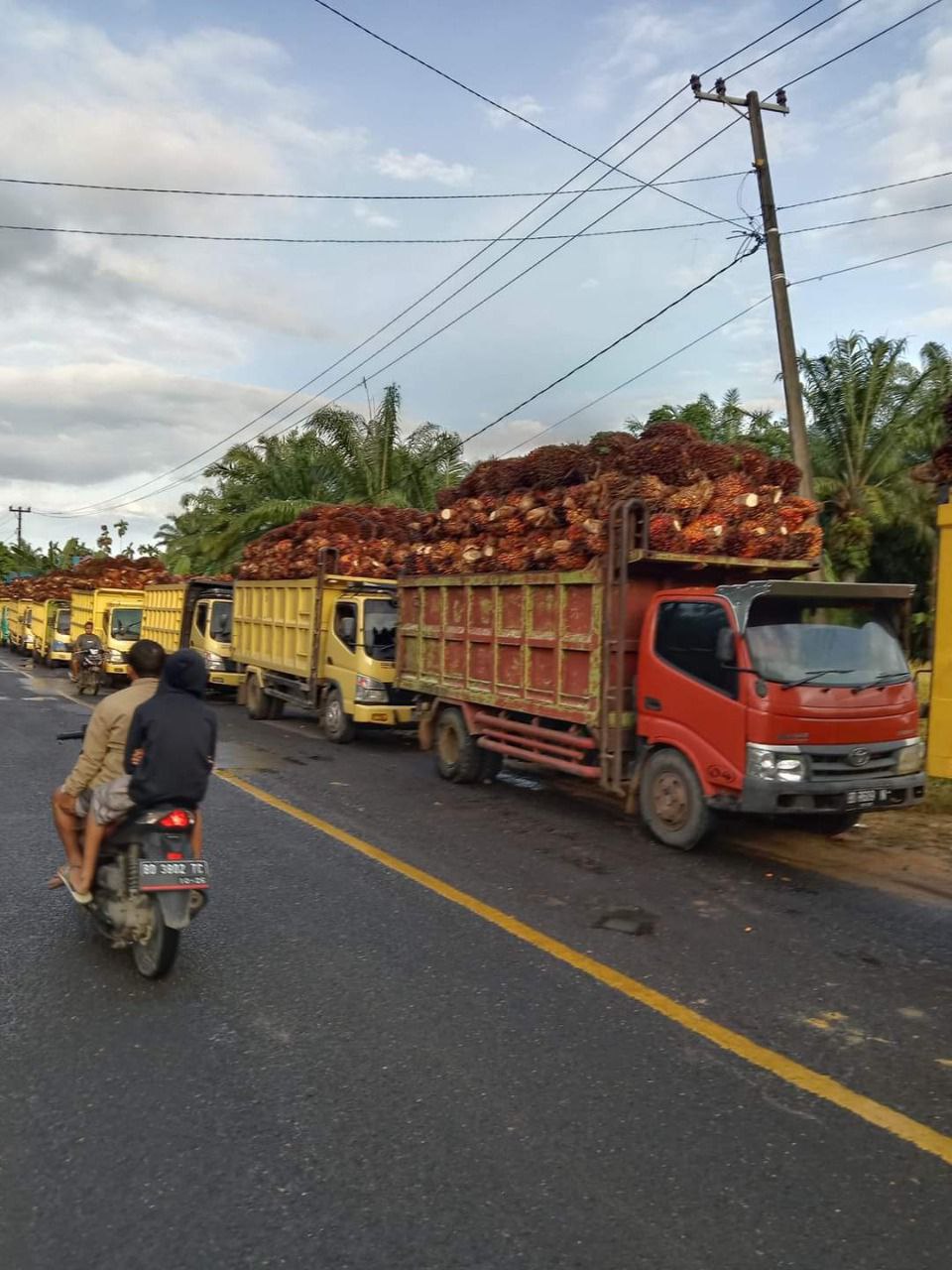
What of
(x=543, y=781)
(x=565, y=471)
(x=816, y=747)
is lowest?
(x=543, y=781)

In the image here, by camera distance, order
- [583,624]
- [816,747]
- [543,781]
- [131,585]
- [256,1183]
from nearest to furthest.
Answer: [256,1183]
[816,747]
[583,624]
[543,781]
[131,585]

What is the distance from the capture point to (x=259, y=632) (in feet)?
60.5

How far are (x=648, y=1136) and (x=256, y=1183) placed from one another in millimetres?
1285

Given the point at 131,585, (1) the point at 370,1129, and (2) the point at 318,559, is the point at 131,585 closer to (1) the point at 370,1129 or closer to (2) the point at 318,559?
(2) the point at 318,559

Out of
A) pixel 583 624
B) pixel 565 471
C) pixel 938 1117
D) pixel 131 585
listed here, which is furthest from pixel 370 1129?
pixel 131 585

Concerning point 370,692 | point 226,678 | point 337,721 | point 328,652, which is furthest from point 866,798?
point 226,678

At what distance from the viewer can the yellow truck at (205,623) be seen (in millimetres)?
20844

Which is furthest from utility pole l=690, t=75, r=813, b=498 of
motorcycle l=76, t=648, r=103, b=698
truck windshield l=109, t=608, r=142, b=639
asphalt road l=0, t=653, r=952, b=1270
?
truck windshield l=109, t=608, r=142, b=639

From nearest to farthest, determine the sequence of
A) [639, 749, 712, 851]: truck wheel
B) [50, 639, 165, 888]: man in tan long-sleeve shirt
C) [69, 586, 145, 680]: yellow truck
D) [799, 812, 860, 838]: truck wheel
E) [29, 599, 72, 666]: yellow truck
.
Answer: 1. [50, 639, 165, 888]: man in tan long-sleeve shirt
2. [639, 749, 712, 851]: truck wheel
3. [799, 812, 860, 838]: truck wheel
4. [69, 586, 145, 680]: yellow truck
5. [29, 599, 72, 666]: yellow truck

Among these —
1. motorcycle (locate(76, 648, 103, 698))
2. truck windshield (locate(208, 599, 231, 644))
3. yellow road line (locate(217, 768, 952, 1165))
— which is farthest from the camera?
motorcycle (locate(76, 648, 103, 698))

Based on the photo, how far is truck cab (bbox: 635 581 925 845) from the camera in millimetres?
7344

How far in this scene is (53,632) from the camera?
32.4 m

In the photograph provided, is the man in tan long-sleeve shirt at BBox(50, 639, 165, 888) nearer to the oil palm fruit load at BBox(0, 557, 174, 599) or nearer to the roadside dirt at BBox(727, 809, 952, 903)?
the roadside dirt at BBox(727, 809, 952, 903)

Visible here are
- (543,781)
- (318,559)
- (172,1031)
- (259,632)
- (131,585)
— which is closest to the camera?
(172,1031)
